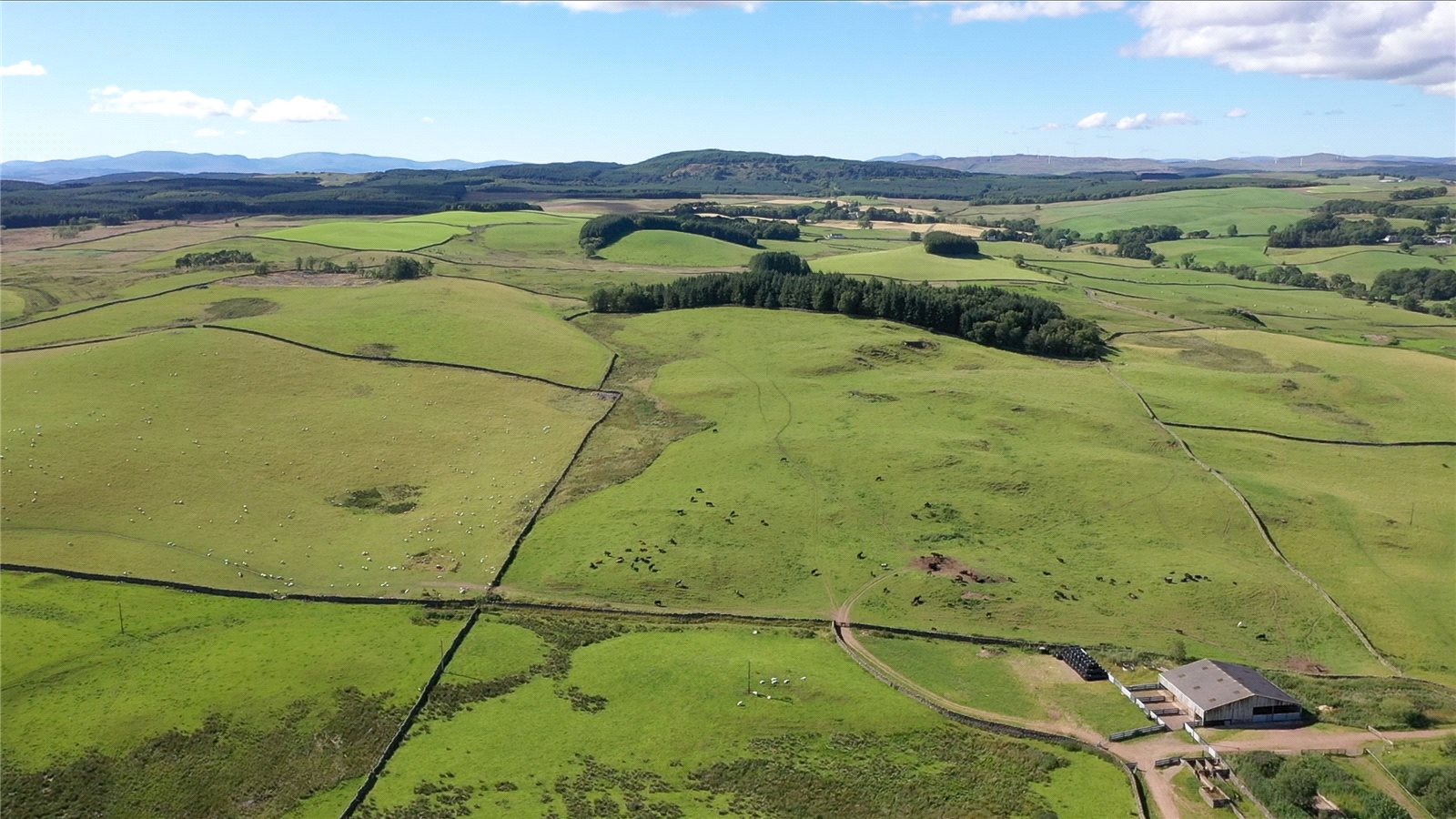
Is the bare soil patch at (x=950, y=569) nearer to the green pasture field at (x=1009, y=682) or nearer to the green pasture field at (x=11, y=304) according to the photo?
the green pasture field at (x=1009, y=682)

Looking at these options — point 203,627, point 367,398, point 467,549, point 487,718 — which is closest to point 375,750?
point 487,718

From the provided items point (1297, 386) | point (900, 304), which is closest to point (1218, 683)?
point (1297, 386)

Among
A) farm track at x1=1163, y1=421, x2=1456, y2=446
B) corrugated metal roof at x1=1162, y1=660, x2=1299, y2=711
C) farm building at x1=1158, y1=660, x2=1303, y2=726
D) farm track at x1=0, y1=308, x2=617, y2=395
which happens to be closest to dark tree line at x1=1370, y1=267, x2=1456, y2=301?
farm track at x1=1163, y1=421, x2=1456, y2=446

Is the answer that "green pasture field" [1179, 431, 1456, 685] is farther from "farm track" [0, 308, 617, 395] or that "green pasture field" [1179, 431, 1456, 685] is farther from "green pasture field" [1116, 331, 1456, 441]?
"farm track" [0, 308, 617, 395]

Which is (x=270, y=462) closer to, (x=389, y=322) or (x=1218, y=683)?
(x=389, y=322)

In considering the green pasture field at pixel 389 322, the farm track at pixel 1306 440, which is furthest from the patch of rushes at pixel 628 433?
the farm track at pixel 1306 440

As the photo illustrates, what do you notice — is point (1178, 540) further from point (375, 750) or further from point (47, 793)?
point (47, 793)
